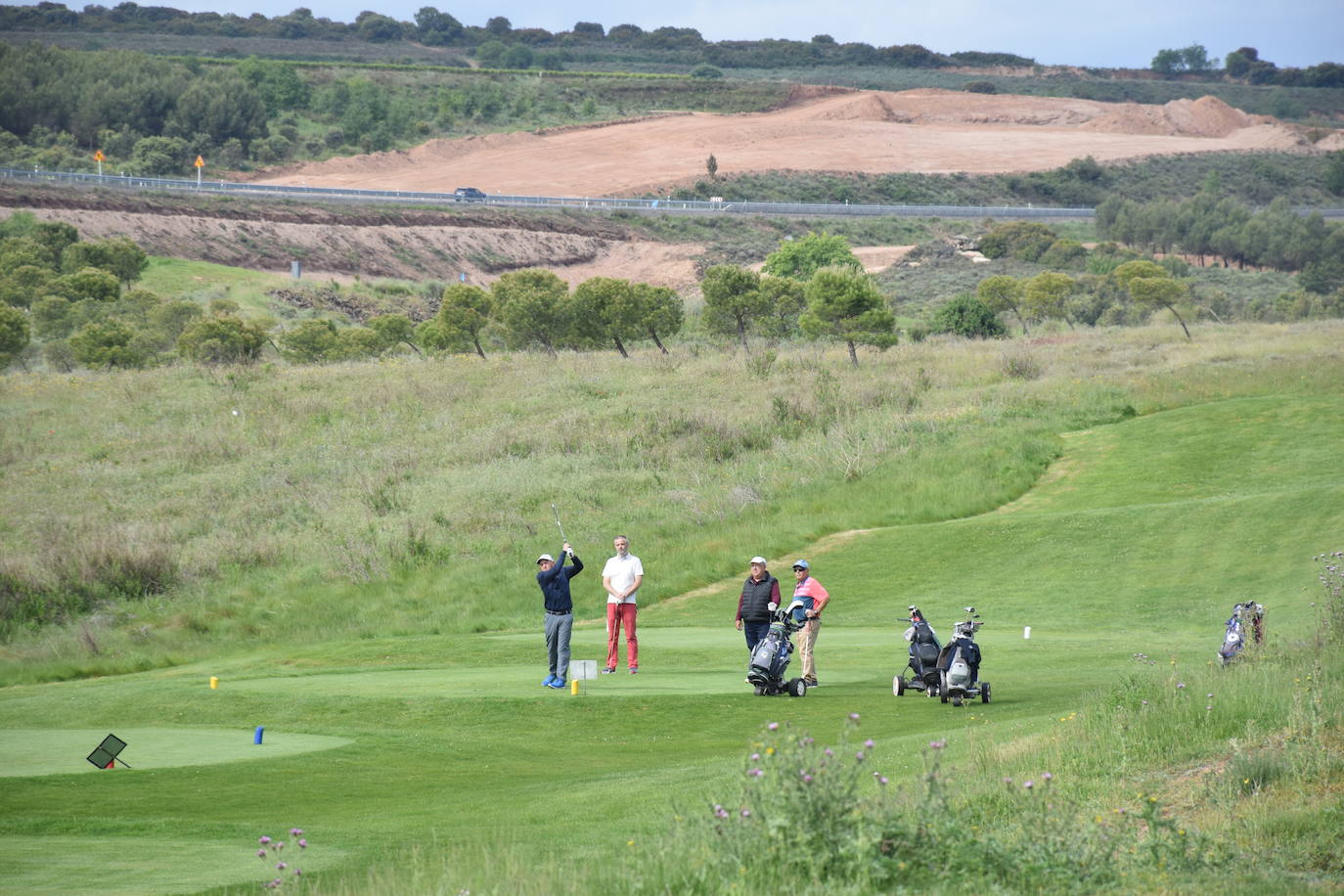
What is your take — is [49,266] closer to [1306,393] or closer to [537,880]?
[1306,393]

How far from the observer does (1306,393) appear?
4419cm

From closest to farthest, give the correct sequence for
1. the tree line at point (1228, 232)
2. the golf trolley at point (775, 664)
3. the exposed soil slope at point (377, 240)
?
the golf trolley at point (775, 664), the exposed soil slope at point (377, 240), the tree line at point (1228, 232)

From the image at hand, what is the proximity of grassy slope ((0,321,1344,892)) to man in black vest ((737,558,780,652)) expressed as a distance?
82cm

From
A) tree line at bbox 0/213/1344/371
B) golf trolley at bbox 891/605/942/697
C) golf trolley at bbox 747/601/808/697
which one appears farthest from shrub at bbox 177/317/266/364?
golf trolley at bbox 891/605/942/697

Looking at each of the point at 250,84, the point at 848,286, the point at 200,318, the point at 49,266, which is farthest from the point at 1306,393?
the point at 250,84

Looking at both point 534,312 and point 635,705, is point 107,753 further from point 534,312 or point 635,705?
point 534,312

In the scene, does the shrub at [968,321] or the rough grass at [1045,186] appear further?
the rough grass at [1045,186]

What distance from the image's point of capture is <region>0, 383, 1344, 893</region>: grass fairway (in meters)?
10.2

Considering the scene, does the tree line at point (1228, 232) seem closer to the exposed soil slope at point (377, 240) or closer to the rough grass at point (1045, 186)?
the rough grass at point (1045, 186)

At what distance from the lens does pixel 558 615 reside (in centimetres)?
1819

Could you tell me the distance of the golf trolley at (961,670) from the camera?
16.2 m

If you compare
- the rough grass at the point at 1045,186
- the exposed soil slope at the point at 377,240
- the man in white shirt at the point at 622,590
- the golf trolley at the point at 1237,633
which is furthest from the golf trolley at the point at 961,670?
the rough grass at the point at 1045,186

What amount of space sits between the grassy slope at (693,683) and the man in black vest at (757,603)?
818 mm

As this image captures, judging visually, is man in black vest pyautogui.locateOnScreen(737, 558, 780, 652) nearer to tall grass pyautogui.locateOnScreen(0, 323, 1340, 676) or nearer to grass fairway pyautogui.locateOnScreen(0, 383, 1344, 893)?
grass fairway pyautogui.locateOnScreen(0, 383, 1344, 893)
